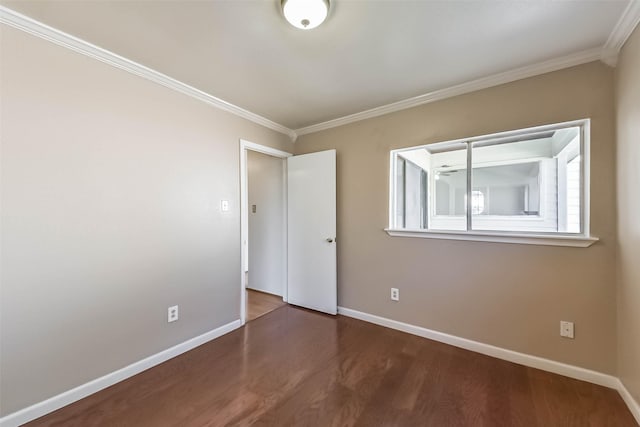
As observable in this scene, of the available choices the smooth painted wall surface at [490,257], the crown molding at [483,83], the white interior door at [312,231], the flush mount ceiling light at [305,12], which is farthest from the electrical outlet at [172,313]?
the crown molding at [483,83]

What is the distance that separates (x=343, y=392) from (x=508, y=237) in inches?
69.1

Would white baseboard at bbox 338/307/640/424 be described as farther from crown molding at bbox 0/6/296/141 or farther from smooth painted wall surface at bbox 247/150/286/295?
crown molding at bbox 0/6/296/141

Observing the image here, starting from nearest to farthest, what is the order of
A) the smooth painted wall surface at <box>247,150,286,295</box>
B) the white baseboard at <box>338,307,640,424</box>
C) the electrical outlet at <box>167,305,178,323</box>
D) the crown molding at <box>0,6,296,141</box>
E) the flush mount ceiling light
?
the flush mount ceiling light, the crown molding at <box>0,6,296,141</box>, the white baseboard at <box>338,307,640,424</box>, the electrical outlet at <box>167,305,178,323</box>, the smooth painted wall surface at <box>247,150,286,295</box>

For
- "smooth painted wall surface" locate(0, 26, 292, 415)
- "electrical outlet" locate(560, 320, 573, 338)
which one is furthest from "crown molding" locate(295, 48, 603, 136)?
"electrical outlet" locate(560, 320, 573, 338)

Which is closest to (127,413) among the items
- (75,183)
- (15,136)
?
(75,183)

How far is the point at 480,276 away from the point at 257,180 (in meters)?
3.16

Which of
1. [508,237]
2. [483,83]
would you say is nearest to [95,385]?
[508,237]

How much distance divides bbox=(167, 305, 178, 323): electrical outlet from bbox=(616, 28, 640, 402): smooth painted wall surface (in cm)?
321

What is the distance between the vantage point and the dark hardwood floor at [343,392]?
4.97 feet

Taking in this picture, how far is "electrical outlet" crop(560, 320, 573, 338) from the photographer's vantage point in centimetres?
187

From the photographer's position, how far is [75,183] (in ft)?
5.49

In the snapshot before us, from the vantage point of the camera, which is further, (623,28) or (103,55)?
(103,55)

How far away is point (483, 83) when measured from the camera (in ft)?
7.09

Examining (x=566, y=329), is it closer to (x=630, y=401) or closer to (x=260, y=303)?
(x=630, y=401)
